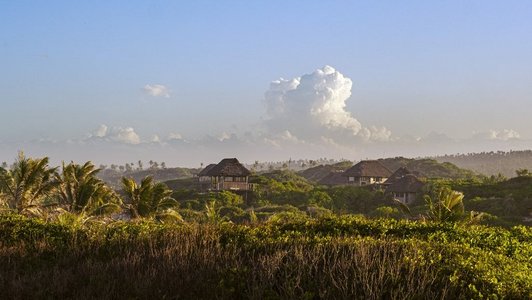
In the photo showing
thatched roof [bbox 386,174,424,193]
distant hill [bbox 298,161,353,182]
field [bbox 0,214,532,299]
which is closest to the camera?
field [bbox 0,214,532,299]

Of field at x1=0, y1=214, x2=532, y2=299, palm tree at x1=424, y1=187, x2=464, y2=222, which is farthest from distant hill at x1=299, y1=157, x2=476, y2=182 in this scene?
field at x1=0, y1=214, x2=532, y2=299

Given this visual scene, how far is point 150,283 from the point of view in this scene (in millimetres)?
10086

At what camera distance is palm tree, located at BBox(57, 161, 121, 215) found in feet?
105

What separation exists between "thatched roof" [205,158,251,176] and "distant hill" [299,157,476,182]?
61.1 m

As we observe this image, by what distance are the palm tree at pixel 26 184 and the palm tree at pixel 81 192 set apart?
121cm

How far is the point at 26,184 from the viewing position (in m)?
30.5

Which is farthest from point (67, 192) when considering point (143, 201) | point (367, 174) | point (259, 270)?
point (367, 174)

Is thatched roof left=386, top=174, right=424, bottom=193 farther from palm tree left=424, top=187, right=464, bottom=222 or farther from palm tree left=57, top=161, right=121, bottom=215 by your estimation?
palm tree left=57, top=161, right=121, bottom=215

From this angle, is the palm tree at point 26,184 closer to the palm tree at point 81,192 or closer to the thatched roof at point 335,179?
the palm tree at point 81,192

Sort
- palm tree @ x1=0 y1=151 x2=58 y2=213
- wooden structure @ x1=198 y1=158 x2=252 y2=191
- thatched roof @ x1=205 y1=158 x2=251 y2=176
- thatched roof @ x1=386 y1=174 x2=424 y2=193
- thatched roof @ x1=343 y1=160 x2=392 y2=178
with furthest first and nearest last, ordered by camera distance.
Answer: thatched roof @ x1=343 y1=160 x2=392 y2=178 → thatched roof @ x1=205 y1=158 x2=251 y2=176 → wooden structure @ x1=198 y1=158 x2=252 y2=191 → thatched roof @ x1=386 y1=174 x2=424 y2=193 → palm tree @ x1=0 y1=151 x2=58 y2=213

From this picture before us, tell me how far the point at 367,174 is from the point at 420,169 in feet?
190

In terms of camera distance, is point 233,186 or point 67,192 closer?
point 67,192

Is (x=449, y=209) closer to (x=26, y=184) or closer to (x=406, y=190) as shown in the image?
(x=26, y=184)

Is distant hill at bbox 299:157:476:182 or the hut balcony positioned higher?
distant hill at bbox 299:157:476:182
